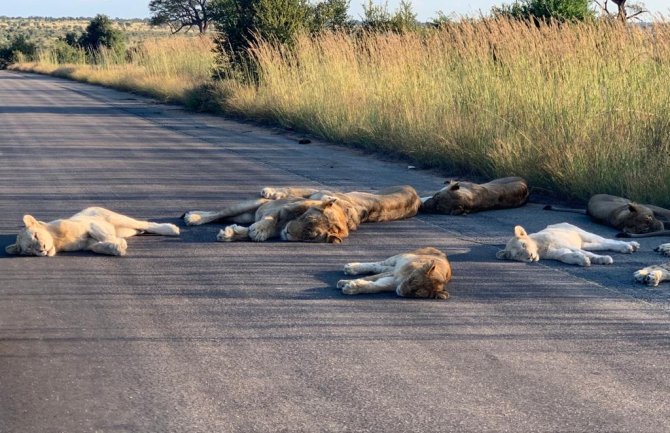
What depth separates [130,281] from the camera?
697 centimetres

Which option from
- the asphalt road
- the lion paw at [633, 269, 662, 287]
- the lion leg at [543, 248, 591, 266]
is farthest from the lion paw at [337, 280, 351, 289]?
the lion paw at [633, 269, 662, 287]

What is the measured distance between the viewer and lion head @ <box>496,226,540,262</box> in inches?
300

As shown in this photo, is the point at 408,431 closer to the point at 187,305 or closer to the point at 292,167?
the point at 187,305

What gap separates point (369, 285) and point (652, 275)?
193cm

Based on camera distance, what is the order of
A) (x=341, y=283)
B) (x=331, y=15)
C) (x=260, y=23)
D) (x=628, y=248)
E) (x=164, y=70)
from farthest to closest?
1. (x=164, y=70)
2. (x=331, y=15)
3. (x=260, y=23)
4. (x=628, y=248)
5. (x=341, y=283)

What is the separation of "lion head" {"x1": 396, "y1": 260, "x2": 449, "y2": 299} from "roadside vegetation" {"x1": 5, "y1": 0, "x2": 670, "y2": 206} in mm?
3899

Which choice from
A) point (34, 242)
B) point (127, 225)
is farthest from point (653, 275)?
point (34, 242)

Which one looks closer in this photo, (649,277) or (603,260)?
(649,277)

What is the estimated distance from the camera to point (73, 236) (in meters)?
7.77

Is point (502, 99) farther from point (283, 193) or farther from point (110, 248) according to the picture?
point (110, 248)

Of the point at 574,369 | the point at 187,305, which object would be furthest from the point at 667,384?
the point at 187,305

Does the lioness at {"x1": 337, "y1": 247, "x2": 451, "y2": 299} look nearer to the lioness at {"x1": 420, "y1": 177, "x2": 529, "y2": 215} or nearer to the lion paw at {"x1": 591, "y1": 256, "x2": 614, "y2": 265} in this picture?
the lion paw at {"x1": 591, "y1": 256, "x2": 614, "y2": 265}

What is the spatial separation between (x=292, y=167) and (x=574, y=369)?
7.97 m

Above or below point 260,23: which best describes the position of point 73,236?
below
